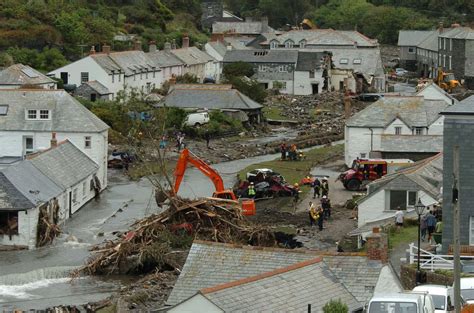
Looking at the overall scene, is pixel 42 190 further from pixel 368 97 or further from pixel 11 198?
pixel 368 97

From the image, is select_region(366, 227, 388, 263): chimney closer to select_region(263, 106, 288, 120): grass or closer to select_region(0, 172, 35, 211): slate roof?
select_region(0, 172, 35, 211): slate roof

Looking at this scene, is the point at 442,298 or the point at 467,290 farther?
the point at 467,290

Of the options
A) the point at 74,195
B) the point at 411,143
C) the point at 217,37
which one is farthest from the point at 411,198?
the point at 217,37

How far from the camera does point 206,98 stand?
88.7 meters

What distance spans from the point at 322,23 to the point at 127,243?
12425 centimetres

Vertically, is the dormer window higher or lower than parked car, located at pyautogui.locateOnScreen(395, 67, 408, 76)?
lower

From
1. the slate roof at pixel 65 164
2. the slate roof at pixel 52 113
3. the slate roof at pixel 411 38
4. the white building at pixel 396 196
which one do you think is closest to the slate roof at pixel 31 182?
the slate roof at pixel 65 164

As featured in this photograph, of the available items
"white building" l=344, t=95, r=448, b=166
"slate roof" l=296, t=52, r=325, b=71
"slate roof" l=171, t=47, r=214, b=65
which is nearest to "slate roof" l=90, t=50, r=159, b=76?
"slate roof" l=171, t=47, r=214, b=65

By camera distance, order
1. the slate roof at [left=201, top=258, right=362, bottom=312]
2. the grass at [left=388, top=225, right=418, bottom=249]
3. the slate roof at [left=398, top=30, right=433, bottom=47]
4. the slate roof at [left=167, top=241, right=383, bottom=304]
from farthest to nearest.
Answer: the slate roof at [left=398, top=30, right=433, bottom=47] < the grass at [left=388, top=225, right=418, bottom=249] < the slate roof at [left=167, top=241, right=383, bottom=304] < the slate roof at [left=201, top=258, right=362, bottom=312]

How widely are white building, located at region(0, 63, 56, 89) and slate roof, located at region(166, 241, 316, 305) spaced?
160 feet

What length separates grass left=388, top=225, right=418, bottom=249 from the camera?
1585 inches

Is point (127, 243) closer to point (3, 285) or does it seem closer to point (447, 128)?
point (3, 285)

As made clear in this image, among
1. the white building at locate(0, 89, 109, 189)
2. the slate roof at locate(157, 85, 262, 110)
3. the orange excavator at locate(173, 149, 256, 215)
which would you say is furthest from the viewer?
the slate roof at locate(157, 85, 262, 110)

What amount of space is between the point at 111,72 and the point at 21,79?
1315 cm
